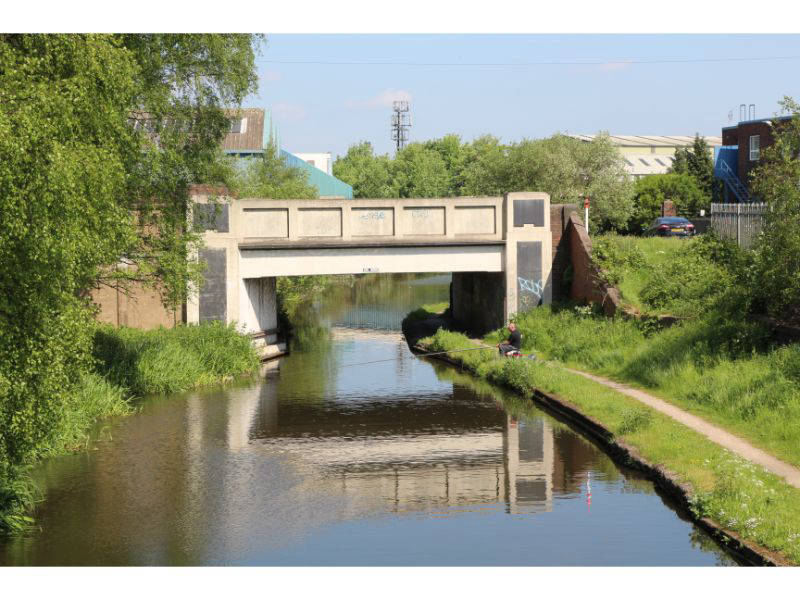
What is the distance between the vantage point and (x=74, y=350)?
50.2ft

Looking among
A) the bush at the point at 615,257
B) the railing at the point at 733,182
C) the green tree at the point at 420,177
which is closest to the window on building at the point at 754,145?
the railing at the point at 733,182

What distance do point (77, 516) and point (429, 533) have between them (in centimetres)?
582

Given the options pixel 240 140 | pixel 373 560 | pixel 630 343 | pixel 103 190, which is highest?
pixel 240 140

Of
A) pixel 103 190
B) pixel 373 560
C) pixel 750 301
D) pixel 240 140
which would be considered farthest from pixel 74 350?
pixel 240 140

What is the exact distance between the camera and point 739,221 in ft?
110

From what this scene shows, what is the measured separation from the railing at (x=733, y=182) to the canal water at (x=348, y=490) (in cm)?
4259

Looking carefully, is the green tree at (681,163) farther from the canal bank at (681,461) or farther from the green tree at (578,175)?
the canal bank at (681,461)

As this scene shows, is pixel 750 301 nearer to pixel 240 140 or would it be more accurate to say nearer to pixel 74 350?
pixel 74 350

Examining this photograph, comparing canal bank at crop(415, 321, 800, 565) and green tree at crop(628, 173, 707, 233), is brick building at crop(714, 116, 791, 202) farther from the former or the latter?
canal bank at crop(415, 321, 800, 565)

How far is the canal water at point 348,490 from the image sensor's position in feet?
48.0

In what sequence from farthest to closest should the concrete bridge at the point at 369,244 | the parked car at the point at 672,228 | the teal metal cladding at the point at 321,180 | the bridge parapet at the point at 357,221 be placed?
the teal metal cladding at the point at 321,180 < the parked car at the point at 672,228 < the bridge parapet at the point at 357,221 < the concrete bridge at the point at 369,244

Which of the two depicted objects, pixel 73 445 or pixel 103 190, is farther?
pixel 73 445

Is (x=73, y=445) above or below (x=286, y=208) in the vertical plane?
below

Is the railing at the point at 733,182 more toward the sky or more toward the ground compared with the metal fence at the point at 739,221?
more toward the sky
